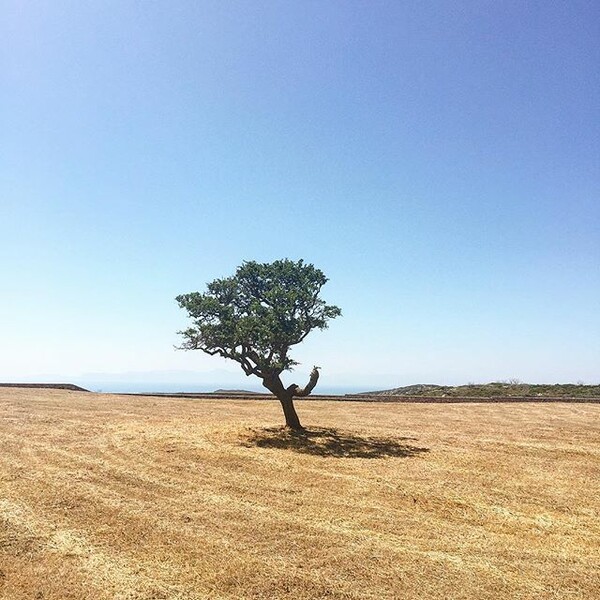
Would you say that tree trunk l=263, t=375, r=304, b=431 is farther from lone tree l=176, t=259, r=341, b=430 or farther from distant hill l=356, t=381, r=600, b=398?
distant hill l=356, t=381, r=600, b=398

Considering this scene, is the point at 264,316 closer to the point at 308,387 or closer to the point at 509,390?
the point at 308,387

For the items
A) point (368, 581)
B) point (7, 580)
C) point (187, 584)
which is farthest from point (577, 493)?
point (7, 580)

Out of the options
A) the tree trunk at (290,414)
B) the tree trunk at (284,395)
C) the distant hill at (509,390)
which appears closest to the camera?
the tree trunk at (284,395)

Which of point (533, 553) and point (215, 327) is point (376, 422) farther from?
point (533, 553)

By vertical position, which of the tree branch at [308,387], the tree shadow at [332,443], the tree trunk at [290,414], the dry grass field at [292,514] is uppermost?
the tree branch at [308,387]

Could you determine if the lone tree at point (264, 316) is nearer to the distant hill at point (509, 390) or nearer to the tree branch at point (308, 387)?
the tree branch at point (308, 387)

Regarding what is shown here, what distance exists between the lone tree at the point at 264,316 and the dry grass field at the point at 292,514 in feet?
A: 11.9

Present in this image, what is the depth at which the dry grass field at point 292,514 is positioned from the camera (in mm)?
8992

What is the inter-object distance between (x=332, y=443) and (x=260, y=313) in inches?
299

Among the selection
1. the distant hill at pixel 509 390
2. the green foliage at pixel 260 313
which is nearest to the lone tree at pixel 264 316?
the green foliage at pixel 260 313

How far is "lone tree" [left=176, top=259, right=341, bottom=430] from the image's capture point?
2339cm

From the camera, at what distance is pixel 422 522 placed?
40.0 feet

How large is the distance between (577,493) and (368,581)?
9.82 m

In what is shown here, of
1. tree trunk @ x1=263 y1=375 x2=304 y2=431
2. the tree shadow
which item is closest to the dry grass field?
the tree shadow
